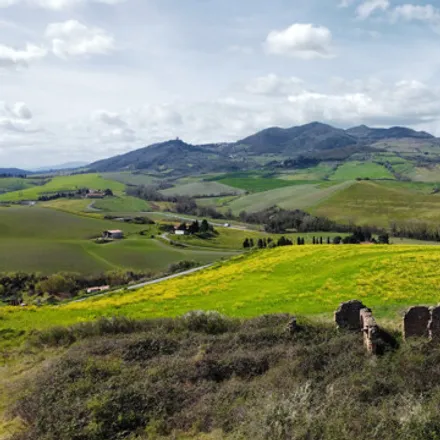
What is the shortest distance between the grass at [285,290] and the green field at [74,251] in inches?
1415

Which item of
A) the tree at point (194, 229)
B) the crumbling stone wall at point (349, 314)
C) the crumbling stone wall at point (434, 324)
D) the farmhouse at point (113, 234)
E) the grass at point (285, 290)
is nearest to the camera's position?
the crumbling stone wall at point (434, 324)

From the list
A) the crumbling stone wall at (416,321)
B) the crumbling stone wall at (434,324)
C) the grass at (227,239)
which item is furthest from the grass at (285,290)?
the grass at (227,239)

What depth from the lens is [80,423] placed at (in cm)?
1505

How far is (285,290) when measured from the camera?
38531mm

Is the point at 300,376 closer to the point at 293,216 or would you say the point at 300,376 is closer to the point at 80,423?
the point at 80,423

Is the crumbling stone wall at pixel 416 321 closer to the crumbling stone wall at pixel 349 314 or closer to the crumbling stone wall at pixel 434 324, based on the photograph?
the crumbling stone wall at pixel 434 324

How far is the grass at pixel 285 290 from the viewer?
107ft

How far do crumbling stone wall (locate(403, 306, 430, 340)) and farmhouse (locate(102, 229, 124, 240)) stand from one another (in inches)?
4113

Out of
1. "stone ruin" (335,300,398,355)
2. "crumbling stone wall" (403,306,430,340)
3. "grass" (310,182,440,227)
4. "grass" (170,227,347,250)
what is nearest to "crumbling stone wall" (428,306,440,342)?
"crumbling stone wall" (403,306,430,340)

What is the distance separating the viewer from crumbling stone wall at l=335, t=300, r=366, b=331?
22109mm

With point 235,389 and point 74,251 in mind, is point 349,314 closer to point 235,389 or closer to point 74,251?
point 235,389

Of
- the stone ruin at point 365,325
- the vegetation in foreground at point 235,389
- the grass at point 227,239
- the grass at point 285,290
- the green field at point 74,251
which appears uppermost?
the stone ruin at point 365,325

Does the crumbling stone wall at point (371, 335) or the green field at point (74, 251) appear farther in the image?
the green field at point (74, 251)

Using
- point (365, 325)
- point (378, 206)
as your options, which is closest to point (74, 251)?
point (365, 325)
